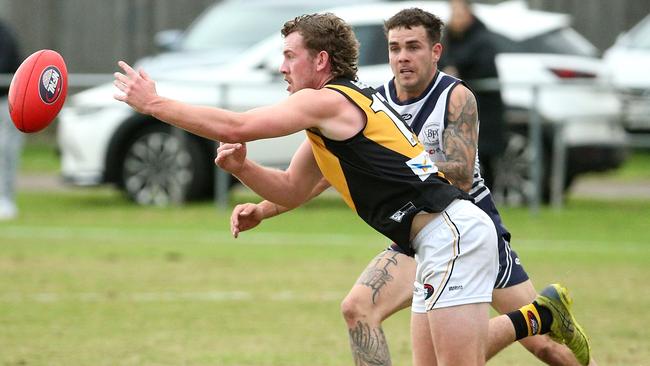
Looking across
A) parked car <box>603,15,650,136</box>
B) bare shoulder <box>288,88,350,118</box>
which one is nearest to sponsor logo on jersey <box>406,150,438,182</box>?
bare shoulder <box>288,88,350,118</box>

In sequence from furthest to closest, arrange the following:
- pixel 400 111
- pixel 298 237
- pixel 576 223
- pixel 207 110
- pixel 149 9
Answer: pixel 149 9 < pixel 576 223 < pixel 298 237 < pixel 400 111 < pixel 207 110

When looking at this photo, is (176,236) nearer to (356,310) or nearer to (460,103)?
(356,310)

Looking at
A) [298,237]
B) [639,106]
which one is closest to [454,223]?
[298,237]

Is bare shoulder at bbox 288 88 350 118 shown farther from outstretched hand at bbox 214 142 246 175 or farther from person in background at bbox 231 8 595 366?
person in background at bbox 231 8 595 366

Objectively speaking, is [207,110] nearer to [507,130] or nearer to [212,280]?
[212,280]

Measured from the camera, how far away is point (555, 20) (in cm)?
1708

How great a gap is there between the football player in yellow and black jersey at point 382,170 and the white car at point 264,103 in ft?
33.7

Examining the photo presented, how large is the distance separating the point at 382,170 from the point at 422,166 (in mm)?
191

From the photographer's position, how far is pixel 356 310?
254 inches

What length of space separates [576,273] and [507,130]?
Result: 454 centimetres

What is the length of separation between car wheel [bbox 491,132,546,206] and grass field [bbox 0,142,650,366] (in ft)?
0.54

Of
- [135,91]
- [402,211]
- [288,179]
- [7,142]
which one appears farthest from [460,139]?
[7,142]

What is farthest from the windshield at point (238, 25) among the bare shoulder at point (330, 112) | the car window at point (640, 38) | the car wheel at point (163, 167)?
the bare shoulder at point (330, 112)

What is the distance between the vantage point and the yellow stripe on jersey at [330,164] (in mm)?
5848
